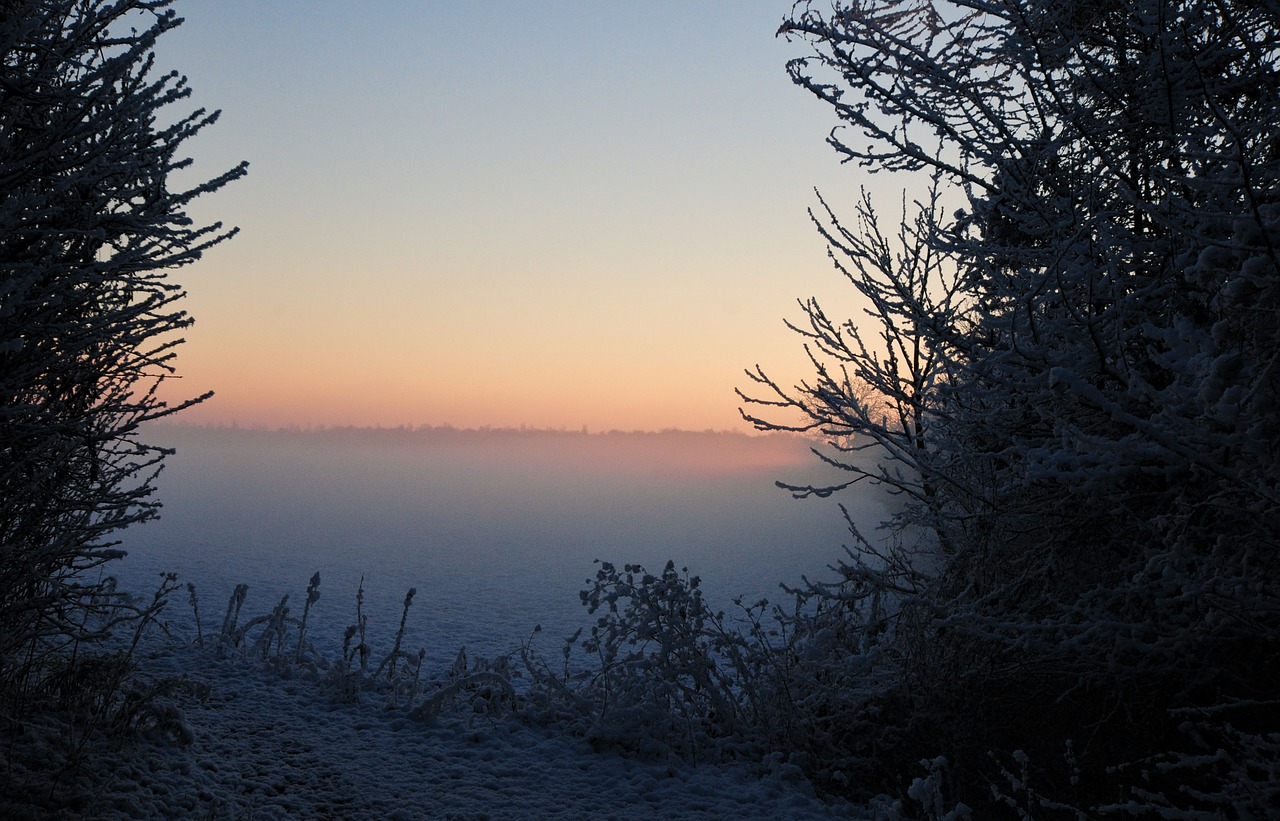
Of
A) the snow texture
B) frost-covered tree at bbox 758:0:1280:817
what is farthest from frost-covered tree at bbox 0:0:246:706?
frost-covered tree at bbox 758:0:1280:817

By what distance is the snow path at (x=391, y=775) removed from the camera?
4.17m

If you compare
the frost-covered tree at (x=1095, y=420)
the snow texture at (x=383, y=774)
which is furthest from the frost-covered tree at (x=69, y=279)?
the frost-covered tree at (x=1095, y=420)

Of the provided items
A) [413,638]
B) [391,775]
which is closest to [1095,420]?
[391,775]

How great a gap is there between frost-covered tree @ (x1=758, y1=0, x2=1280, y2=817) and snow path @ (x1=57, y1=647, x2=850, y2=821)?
1769mm

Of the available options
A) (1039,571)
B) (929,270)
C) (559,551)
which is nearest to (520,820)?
(1039,571)

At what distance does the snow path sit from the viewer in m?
4.17

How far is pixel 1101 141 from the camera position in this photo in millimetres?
5148

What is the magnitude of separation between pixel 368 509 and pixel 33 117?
1703 inches

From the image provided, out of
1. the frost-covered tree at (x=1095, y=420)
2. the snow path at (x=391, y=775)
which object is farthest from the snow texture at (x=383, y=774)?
the frost-covered tree at (x=1095, y=420)

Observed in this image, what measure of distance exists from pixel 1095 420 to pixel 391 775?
487 centimetres

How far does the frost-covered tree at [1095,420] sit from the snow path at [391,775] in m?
1.77

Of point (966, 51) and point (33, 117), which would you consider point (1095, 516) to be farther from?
point (33, 117)

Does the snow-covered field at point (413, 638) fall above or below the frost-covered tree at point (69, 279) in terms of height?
below

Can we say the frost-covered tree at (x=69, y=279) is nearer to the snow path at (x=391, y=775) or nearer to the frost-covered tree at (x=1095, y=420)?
the snow path at (x=391, y=775)
